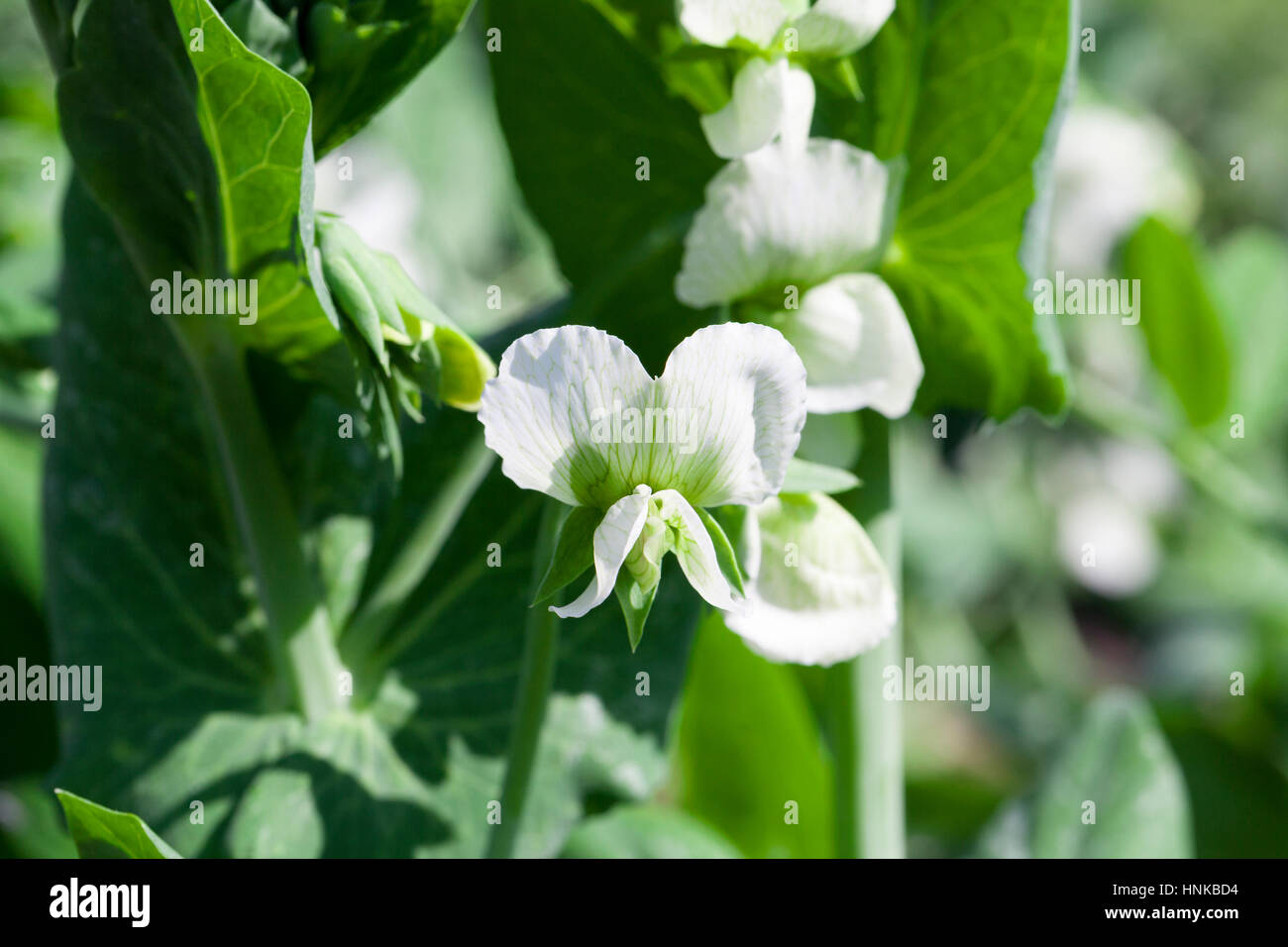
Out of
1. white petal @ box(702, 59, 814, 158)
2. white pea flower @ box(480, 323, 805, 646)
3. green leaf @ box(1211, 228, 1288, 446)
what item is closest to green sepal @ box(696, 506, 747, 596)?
white pea flower @ box(480, 323, 805, 646)

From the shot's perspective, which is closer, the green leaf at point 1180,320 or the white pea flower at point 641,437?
the white pea flower at point 641,437

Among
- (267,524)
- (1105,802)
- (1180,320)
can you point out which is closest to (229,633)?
(267,524)

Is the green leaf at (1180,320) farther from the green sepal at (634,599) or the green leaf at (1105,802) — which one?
the green sepal at (634,599)

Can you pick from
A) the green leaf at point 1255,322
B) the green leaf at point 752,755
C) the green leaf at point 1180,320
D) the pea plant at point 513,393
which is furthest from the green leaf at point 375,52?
the green leaf at point 1255,322

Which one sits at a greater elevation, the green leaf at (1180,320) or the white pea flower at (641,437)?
the green leaf at (1180,320)

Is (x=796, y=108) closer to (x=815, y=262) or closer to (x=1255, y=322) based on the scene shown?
(x=815, y=262)

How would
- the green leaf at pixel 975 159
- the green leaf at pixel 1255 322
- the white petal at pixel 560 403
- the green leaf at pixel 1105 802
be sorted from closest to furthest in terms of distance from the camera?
the white petal at pixel 560 403
the green leaf at pixel 975 159
the green leaf at pixel 1105 802
the green leaf at pixel 1255 322

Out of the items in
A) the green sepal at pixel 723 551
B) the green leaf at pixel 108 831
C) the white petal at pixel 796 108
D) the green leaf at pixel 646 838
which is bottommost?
the green leaf at pixel 646 838

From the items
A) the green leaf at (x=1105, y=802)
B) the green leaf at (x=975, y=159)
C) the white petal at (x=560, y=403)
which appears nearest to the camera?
the white petal at (x=560, y=403)
